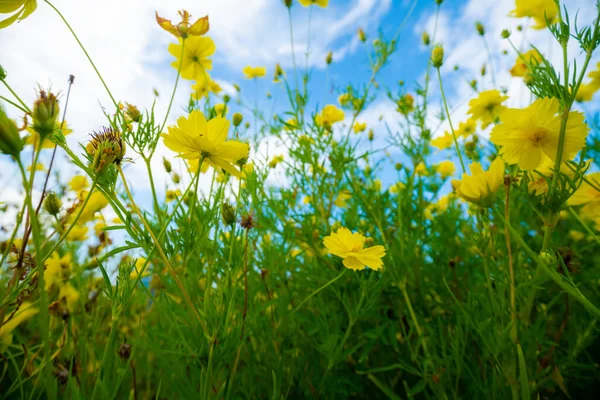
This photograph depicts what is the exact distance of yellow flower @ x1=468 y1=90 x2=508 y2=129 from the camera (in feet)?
3.50

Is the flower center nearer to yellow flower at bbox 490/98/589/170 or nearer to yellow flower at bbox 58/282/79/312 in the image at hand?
yellow flower at bbox 490/98/589/170

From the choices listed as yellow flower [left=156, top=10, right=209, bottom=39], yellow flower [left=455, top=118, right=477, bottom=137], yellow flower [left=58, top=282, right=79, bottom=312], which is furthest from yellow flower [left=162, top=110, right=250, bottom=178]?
yellow flower [left=455, top=118, right=477, bottom=137]

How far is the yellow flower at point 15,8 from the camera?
1.69 feet

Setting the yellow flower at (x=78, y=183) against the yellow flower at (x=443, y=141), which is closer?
the yellow flower at (x=78, y=183)

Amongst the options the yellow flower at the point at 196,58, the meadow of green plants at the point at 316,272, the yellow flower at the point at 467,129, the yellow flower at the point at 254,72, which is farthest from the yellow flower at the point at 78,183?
the yellow flower at the point at 467,129

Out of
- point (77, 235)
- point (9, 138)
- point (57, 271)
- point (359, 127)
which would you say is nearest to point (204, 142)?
point (9, 138)

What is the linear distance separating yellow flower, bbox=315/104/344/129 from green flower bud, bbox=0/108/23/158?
1.06 metres

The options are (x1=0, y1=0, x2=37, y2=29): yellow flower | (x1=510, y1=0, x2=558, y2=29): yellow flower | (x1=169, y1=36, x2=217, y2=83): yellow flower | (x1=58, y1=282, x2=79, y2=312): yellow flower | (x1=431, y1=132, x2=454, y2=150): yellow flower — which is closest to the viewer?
(x1=0, y1=0, x2=37, y2=29): yellow flower

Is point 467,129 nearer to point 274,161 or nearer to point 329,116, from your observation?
point 329,116

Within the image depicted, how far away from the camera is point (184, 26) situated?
795 mm

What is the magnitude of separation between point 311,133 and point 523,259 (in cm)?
78

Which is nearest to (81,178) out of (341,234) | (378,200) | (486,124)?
(341,234)

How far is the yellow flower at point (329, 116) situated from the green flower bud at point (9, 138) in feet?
3.48

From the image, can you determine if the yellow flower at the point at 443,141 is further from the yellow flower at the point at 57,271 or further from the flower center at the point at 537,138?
the yellow flower at the point at 57,271
